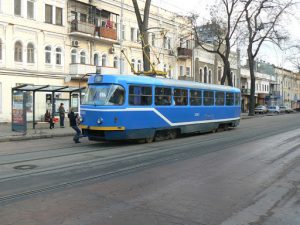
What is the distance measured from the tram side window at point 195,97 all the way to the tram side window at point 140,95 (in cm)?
405

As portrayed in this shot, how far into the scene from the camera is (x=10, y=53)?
29797 millimetres

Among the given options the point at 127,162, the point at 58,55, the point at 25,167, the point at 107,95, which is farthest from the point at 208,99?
the point at 58,55

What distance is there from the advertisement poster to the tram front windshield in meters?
6.35

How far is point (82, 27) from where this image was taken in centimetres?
3538

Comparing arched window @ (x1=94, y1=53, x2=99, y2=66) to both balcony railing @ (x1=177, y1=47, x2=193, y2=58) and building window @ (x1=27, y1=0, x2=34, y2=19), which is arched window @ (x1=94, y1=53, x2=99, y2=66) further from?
balcony railing @ (x1=177, y1=47, x2=193, y2=58)

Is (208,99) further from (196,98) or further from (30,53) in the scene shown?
(30,53)

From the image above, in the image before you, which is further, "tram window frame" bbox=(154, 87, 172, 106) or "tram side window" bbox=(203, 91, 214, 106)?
"tram side window" bbox=(203, 91, 214, 106)

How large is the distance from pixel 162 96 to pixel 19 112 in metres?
8.31

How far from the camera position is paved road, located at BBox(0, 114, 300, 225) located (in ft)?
21.4

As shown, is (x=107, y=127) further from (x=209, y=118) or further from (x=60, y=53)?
(x=60, y=53)

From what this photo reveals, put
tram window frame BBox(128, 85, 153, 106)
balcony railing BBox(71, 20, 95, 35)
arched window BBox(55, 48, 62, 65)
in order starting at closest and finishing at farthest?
tram window frame BBox(128, 85, 153, 106), arched window BBox(55, 48, 62, 65), balcony railing BBox(71, 20, 95, 35)

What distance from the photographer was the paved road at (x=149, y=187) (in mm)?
6520

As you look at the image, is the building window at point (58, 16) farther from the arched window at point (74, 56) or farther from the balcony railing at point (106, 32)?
the balcony railing at point (106, 32)

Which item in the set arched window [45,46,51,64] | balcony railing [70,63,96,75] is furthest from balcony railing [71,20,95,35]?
balcony railing [70,63,96,75]
